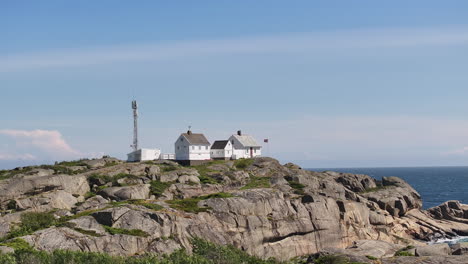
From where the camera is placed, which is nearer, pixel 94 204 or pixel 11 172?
pixel 94 204

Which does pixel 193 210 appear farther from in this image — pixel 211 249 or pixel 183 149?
pixel 183 149

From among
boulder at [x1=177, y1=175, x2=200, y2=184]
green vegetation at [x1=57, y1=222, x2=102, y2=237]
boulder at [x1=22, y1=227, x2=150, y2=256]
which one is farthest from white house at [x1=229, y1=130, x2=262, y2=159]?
green vegetation at [x1=57, y1=222, x2=102, y2=237]

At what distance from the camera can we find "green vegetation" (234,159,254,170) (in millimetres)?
98438

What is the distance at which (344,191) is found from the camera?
3494 inches

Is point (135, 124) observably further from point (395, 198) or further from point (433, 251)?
point (433, 251)

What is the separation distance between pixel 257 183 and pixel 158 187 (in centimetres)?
1743

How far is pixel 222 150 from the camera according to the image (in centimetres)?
10738

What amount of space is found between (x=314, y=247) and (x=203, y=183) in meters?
20.8

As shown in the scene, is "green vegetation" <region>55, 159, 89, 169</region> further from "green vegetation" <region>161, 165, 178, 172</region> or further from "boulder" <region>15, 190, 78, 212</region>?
"boulder" <region>15, 190, 78, 212</region>

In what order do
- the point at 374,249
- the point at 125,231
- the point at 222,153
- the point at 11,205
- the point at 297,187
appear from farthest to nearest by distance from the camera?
1. the point at 222,153
2. the point at 297,187
3. the point at 374,249
4. the point at 11,205
5. the point at 125,231

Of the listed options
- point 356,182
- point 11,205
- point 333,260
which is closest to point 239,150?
point 356,182

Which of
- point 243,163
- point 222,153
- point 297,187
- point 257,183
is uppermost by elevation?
point 222,153

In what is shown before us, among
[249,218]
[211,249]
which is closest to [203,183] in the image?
[249,218]

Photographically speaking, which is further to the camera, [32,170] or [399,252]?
[32,170]
